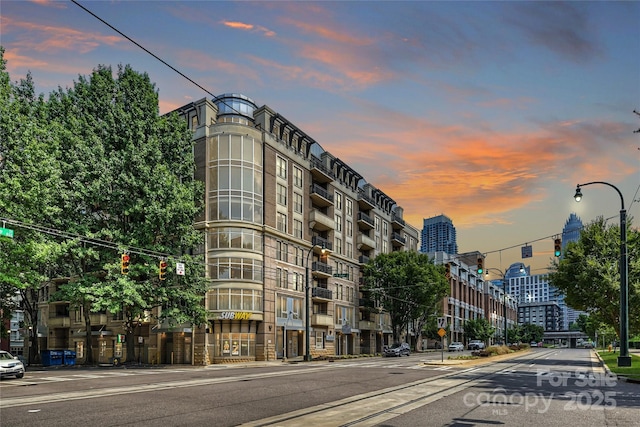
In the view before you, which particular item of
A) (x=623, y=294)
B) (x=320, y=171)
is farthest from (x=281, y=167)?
(x=623, y=294)

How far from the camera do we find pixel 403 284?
73.7 meters

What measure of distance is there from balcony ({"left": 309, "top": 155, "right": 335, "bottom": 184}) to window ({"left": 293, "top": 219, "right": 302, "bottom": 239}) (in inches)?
285

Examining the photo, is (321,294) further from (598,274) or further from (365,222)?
(598,274)

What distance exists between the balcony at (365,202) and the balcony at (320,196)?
1070cm

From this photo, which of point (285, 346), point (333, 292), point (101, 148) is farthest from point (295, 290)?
point (101, 148)

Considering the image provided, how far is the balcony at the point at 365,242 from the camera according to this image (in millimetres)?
79562

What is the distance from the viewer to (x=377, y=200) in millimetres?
91375

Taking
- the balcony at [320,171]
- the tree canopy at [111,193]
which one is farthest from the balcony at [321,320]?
the tree canopy at [111,193]

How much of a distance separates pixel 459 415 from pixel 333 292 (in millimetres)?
57339

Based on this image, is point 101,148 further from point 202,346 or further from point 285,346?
point 285,346

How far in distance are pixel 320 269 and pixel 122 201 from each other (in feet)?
97.3

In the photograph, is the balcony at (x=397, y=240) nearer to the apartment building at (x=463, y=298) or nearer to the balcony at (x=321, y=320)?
the apartment building at (x=463, y=298)

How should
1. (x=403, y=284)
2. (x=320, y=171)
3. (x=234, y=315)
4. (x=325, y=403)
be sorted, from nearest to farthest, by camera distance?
(x=325, y=403) < (x=234, y=315) < (x=320, y=171) < (x=403, y=284)

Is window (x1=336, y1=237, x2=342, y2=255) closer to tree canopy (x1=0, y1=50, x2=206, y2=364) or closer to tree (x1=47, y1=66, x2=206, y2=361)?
tree canopy (x1=0, y1=50, x2=206, y2=364)
